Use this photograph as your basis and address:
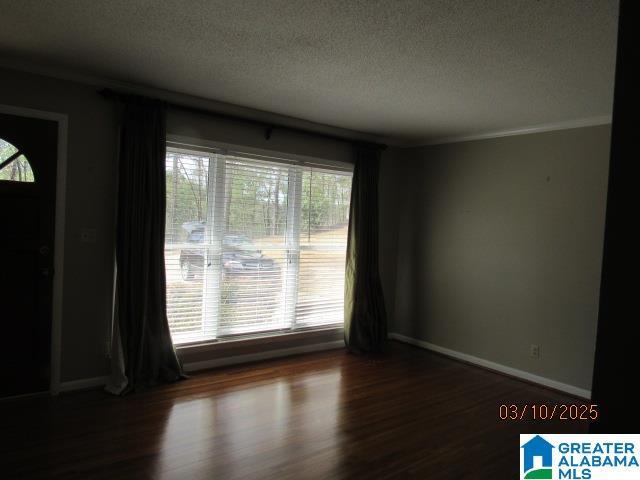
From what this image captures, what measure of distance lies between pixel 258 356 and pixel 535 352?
272 cm

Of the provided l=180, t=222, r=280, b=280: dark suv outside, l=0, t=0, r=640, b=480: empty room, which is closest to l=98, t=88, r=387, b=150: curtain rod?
l=0, t=0, r=640, b=480: empty room

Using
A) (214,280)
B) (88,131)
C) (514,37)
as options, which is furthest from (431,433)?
(88,131)

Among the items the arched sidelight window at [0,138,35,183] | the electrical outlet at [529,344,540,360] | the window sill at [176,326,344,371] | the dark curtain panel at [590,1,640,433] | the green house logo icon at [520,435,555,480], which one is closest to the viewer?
the dark curtain panel at [590,1,640,433]

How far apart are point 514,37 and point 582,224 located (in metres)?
2.23

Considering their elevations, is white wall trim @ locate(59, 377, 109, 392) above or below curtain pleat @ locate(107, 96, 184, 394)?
below

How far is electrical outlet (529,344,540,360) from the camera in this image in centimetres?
424

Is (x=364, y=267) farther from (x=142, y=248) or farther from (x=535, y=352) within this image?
(x=142, y=248)

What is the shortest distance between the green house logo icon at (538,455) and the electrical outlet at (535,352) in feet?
5.28

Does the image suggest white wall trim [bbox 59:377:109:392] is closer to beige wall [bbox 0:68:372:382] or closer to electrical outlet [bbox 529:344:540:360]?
beige wall [bbox 0:68:372:382]

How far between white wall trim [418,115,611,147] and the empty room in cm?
2

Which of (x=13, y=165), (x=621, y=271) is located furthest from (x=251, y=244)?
(x=621, y=271)

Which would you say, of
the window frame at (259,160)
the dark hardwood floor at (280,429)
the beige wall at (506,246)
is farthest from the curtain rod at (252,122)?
the dark hardwood floor at (280,429)

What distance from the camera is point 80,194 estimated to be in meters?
3.46

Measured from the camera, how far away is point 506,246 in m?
4.53
